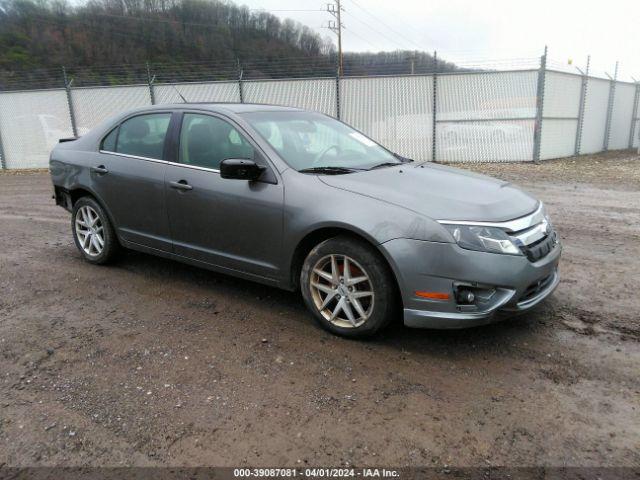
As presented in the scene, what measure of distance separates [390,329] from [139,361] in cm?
174

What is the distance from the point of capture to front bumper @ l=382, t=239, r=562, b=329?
313 centimetres

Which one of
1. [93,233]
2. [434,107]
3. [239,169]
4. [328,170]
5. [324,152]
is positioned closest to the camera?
[239,169]

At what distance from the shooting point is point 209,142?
428 cm

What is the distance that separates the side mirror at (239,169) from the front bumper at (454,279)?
116 centimetres

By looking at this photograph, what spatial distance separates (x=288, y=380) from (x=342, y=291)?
2.44 ft

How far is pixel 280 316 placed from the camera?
4.03 meters

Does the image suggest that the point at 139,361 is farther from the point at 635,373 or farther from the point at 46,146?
the point at 46,146

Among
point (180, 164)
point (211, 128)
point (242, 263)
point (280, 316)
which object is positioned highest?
point (211, 128)

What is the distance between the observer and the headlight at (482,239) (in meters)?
3.15

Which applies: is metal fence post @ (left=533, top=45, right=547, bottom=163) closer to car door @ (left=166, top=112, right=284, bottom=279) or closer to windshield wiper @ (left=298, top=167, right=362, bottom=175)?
windshield wiper @ (left=298, top=167, right=362, bottom=175)

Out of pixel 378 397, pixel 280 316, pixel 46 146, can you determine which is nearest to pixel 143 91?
pixel 46 146

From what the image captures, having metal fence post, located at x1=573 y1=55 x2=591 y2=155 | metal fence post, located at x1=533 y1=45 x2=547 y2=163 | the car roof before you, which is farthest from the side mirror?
metal fence post, located at x1=573 y1=55 x2=591 y2=155

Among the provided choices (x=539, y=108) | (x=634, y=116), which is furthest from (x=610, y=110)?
(x=539, y=108)

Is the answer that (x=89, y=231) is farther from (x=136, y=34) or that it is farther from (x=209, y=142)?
(x=136, y=34)
